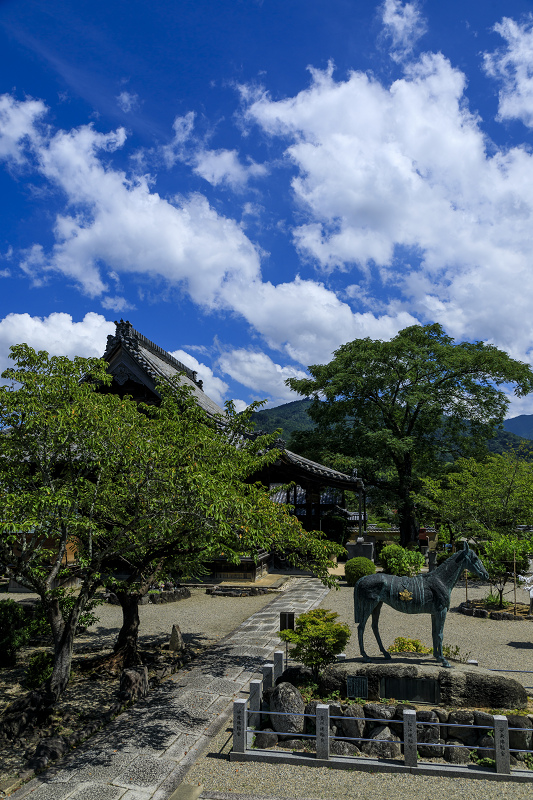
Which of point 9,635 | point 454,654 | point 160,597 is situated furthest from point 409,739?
point 160,597

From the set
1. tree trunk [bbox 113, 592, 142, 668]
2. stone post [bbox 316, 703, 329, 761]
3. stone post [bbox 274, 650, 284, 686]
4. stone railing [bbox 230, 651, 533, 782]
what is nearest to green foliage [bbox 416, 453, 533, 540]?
stone post [bbox 274, 650, 284, 686]

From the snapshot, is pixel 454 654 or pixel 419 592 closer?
pixel 419 592

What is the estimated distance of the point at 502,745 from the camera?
7.66 m

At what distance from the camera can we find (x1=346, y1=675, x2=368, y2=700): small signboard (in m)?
9.61

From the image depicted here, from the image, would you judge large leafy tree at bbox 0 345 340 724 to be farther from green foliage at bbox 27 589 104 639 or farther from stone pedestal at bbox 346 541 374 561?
stone pedestal at bbox 346 541 374 561

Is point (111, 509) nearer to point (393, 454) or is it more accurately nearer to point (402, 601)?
point (402, 601)

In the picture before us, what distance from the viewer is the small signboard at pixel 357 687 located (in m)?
9.61

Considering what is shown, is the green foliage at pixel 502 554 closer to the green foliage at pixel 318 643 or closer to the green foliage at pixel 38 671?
the green foliage at pixel 318 643

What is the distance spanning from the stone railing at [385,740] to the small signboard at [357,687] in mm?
648

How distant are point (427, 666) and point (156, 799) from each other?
5.47 metres

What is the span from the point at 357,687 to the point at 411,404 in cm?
2763

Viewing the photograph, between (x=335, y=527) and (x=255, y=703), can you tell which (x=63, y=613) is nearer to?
(x=255, y=703)

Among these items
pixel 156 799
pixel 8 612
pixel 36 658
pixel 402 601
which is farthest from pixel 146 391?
pixel 156 799

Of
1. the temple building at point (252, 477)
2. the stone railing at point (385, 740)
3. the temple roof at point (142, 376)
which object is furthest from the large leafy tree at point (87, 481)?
the temple roof at point (142, 376)
